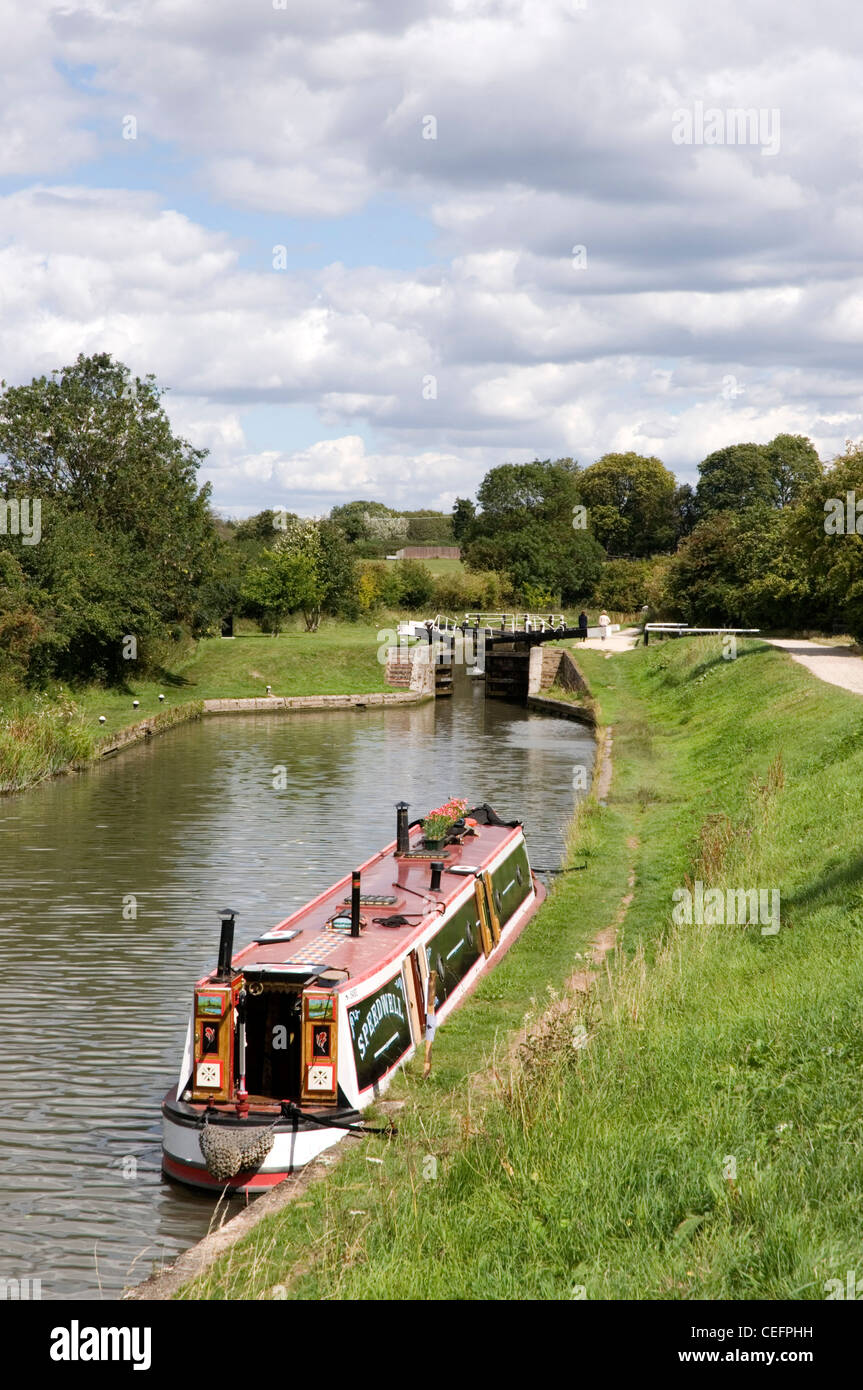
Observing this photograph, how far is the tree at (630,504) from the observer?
371ft

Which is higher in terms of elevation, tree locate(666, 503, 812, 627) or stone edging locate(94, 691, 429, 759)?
tree locate(666, 503, 812, 627)

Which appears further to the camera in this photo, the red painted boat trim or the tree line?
the tree line

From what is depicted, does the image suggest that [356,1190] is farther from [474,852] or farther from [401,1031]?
[474,852]

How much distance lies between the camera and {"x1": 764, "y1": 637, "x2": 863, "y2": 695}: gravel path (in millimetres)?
36344

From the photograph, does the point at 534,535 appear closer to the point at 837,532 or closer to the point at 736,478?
the point at 736,478

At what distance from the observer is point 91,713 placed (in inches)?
1794

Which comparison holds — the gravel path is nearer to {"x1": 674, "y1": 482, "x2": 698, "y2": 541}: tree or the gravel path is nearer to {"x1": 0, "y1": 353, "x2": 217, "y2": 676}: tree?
{"x1": 0, "y1": 353, "x2": 217, "y2": 676}: tree

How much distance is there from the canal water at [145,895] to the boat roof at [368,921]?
2.09 meters

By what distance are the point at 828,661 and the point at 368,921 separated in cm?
2951

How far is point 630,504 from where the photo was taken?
385 ft

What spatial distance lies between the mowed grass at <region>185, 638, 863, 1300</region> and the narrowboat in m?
0.50

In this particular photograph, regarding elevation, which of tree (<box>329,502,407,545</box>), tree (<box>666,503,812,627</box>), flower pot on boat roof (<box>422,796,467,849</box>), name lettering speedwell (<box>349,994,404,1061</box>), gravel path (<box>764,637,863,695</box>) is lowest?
name lettering speedwell (<box>349,994,404,1061</box>)

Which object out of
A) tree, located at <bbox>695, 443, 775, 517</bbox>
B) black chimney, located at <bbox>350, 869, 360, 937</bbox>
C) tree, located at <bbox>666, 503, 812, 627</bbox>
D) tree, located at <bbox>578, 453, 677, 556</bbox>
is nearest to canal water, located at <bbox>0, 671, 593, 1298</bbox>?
black chimney, located at <bbox>350, 869, 360, 937</bbox>
